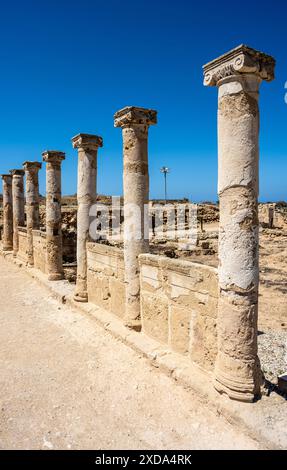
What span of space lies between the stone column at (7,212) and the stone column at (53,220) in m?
6.51

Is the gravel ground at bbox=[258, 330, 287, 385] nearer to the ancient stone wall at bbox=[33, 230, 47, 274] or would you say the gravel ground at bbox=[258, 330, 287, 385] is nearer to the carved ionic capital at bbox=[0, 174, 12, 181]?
the ancient stone wall at bbox=[33, 230, 47, 274]

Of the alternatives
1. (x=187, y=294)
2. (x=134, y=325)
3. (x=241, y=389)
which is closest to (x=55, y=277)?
(x=134, y=325)

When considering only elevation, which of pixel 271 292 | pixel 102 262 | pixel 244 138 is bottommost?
pixel 271 292

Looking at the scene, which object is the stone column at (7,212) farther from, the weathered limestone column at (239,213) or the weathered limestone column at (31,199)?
the weathered limestone column at (239,213)

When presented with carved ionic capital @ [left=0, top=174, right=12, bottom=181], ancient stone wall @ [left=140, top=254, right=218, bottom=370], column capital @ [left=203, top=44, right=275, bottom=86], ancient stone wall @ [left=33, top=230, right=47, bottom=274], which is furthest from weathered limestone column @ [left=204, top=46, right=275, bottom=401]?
carved ionic capital @ [left=0, top=174, right=12, bottom=181]

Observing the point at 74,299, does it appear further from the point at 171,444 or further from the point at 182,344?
the point at 171,444

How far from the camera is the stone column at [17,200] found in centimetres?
1472

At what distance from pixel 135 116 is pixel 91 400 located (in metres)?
4.53

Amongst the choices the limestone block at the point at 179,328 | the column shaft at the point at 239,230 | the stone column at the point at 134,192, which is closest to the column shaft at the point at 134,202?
the stone column at the point at 134,192

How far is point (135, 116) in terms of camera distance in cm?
599

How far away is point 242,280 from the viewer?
4055 millimetres

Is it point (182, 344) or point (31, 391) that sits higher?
point (182, 344)

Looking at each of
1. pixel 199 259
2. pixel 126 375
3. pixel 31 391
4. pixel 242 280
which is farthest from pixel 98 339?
pixel 199 259

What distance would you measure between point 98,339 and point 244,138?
14.5 feet
